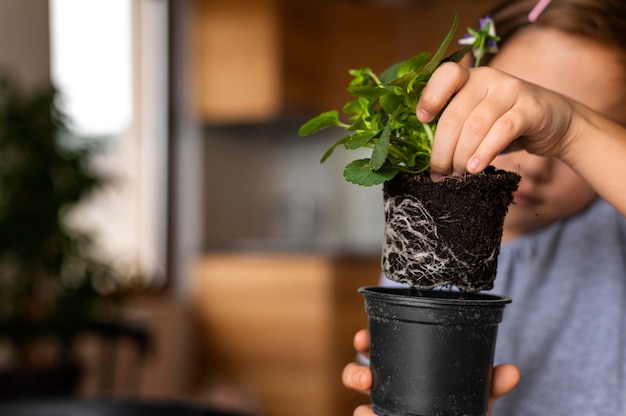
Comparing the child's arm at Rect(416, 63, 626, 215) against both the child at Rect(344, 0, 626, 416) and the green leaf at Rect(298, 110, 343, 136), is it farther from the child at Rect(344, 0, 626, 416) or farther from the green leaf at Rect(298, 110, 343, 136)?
the green leaf at Rect(298, 110, 343, 136)

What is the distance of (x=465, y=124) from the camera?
2.07 feet

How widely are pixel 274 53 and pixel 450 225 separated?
3.64 meters

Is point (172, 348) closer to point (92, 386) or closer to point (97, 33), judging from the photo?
point (92, 386)

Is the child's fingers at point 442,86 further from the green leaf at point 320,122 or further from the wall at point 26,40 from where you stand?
the wall at point 26,40

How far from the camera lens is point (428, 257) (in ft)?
2.21

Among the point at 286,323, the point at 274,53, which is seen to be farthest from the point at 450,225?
the point at 274,53

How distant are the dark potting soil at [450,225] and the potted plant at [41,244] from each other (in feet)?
6.33

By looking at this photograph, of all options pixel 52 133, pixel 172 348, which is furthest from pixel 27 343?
pixel 172 348

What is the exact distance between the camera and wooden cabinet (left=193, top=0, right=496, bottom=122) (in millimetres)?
4199

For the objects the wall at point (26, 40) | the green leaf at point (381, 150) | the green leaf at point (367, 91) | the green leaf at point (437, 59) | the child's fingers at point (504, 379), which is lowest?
the child's fingers at point (504, 379)

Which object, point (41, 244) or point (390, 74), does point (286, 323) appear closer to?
point (41, 244)

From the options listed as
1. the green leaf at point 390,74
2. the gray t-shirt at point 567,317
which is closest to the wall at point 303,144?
the gray t-shirt at point 567,317

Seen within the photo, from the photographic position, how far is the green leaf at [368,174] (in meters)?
0.64

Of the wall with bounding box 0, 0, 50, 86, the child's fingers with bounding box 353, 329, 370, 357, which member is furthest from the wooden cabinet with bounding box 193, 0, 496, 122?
the child's fingers with bounding box 353, 329, 370, 357
